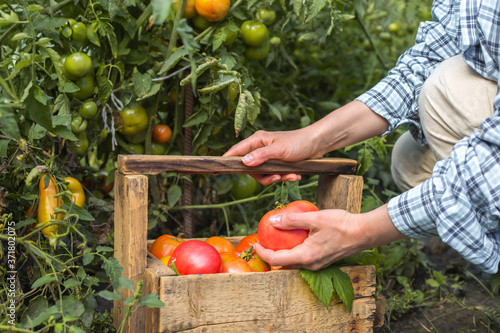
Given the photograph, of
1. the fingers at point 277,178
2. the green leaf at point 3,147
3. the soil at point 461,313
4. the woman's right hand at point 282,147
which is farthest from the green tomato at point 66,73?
the soil at point 461,313

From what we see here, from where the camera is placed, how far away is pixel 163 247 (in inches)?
50.1

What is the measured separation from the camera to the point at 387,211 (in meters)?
1.07

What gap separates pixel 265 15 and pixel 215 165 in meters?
0.75

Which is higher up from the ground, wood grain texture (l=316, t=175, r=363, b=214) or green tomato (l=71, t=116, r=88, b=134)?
green tomato (l=71, t=116, r=88, b=134)

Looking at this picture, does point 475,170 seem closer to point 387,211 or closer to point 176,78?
point 387,211

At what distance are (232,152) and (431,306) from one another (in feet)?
3.49

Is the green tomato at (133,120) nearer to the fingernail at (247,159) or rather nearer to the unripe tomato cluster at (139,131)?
the unripe tomato cluster at (139,131)

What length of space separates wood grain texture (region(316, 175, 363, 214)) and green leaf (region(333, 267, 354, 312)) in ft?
0.66

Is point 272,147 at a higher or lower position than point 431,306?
higher

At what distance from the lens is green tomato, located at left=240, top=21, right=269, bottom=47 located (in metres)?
1.55

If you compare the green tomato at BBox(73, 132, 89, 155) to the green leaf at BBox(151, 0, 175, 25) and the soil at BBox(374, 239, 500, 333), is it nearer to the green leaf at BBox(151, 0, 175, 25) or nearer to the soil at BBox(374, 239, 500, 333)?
the green leaf at BBox(151, 0, 175, 25)

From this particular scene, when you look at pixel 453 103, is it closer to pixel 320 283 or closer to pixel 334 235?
pixel 334 235

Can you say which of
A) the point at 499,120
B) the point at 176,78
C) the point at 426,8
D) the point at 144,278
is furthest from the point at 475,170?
the point at 426,8

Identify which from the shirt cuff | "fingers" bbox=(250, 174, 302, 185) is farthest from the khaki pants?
"fingers" bbox=(250, 174, 302, 185)
